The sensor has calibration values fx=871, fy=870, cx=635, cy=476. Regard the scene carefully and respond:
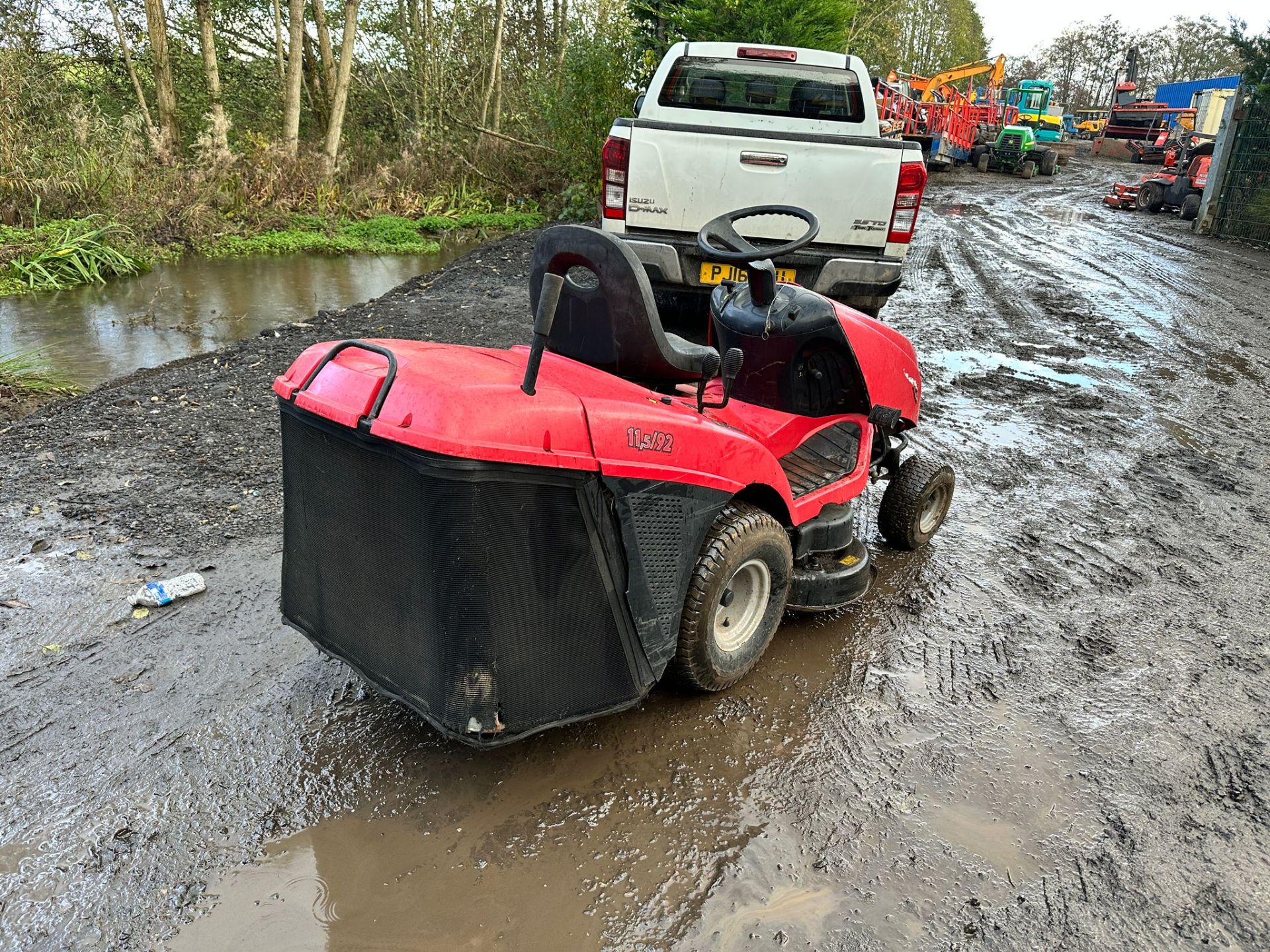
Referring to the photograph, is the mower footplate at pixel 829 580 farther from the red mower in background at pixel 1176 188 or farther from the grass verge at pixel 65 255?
the red mower in background at pixel 1176 188

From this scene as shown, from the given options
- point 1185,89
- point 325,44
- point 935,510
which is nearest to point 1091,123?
point 1185,89

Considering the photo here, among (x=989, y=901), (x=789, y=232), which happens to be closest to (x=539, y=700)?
(x=989, y=901)

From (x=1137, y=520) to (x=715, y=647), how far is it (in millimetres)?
2769

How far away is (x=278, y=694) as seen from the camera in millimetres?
2832

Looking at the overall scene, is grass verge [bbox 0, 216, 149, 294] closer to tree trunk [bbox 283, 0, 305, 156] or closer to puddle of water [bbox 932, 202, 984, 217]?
tree trunk [bbox 283, 0, 305, 156]

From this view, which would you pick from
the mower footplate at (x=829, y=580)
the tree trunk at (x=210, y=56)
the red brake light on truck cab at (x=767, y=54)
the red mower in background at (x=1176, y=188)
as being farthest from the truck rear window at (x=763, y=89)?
the red mower in background at (x=1176, y=188)

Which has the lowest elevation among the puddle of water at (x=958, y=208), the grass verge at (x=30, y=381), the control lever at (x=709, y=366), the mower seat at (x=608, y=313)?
the grass verge at (x=30, y=381)

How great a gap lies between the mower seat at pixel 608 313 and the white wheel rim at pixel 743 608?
695 millimetres

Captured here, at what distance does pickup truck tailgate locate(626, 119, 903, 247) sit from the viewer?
19.1ft

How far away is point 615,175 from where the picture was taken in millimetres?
6094

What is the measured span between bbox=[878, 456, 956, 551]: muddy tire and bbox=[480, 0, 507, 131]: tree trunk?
50.2ft

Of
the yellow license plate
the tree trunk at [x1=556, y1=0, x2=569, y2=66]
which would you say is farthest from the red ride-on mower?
the tree trunk at [x1=556, y1=0, x2=569, y2=66]

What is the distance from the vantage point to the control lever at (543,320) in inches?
78.6

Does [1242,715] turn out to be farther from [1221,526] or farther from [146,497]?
[146,497]
